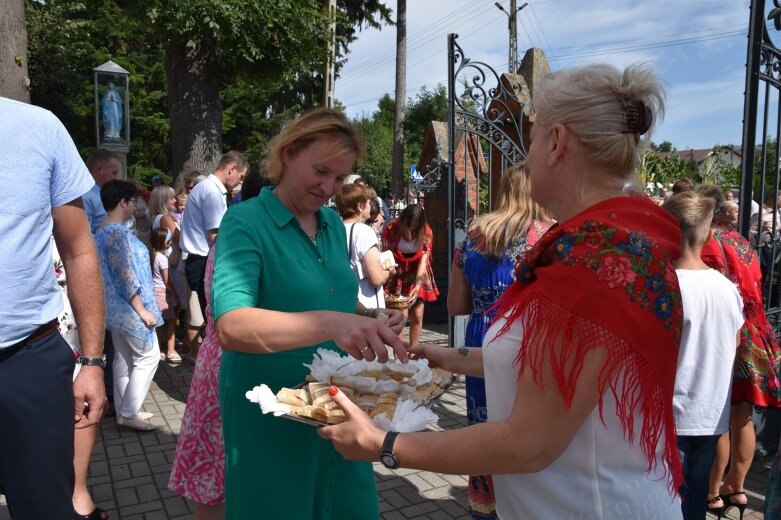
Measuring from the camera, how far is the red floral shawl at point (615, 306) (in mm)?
1191

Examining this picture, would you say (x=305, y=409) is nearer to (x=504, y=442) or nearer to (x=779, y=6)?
(x=504, y=442)

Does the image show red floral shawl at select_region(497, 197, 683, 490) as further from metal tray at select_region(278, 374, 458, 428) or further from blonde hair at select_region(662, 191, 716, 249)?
blonde hair at select_region(662, 191, 716, 249)

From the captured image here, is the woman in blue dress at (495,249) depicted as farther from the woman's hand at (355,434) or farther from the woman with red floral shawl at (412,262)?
the woman with red floral shawl at (412,262)

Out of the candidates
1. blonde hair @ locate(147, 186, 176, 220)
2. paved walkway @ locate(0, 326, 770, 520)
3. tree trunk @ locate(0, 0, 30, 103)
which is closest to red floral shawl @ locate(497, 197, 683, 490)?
paved walkway @ locate(0, 326, 770, 520)

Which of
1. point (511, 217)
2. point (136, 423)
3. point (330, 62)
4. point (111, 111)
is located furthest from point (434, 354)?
point (330, 62)

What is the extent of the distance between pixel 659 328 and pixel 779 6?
137 inches

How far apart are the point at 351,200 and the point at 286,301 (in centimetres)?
356

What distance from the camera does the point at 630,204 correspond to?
4.35 feet

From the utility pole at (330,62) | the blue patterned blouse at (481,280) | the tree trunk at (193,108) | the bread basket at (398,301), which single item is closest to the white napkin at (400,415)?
the blue patterned blouse at (481,280)

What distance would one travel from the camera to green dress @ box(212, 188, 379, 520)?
1.88 m

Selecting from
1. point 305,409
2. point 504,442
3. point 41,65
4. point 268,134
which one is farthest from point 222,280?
point 268,134

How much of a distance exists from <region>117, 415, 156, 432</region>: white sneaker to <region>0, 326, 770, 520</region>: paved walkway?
0.04m

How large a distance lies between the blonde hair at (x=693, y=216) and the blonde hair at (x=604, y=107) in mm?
1675

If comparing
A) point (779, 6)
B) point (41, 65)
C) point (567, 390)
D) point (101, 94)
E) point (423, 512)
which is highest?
point (41, 65)
